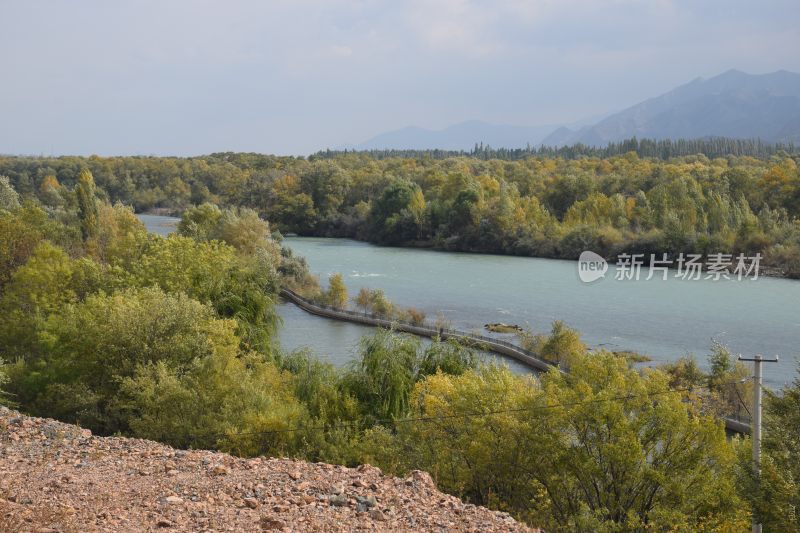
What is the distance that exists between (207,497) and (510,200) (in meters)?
68.4

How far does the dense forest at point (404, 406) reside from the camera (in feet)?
37.6

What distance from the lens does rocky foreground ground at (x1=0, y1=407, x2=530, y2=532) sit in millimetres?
7395

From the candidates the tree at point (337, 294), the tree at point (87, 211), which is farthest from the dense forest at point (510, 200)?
the tree at point (87, 211)

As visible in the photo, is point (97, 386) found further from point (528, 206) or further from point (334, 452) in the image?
point (528, 206)

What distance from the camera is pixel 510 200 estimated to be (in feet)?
245

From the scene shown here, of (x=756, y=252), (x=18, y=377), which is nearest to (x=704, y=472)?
(x=18, y=377)

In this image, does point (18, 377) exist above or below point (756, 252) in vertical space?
below

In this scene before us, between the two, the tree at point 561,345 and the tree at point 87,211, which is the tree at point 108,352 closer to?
the tree at point 561,345

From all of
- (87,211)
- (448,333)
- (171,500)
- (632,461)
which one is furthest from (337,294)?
(171,500)

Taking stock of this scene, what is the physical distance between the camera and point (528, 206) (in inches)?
2950

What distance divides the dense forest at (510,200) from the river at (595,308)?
25.8 feet

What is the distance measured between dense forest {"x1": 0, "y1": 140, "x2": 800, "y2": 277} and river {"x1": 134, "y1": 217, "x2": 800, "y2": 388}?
25.8 ft

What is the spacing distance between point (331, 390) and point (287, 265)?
3442 centimetres

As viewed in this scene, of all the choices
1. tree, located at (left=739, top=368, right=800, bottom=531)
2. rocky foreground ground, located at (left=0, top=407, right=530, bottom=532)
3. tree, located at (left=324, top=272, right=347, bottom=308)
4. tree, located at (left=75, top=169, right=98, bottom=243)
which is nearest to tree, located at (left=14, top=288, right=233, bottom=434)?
rocky foreground ground, located at (left=0, top=407, right=530, bottom=532)
